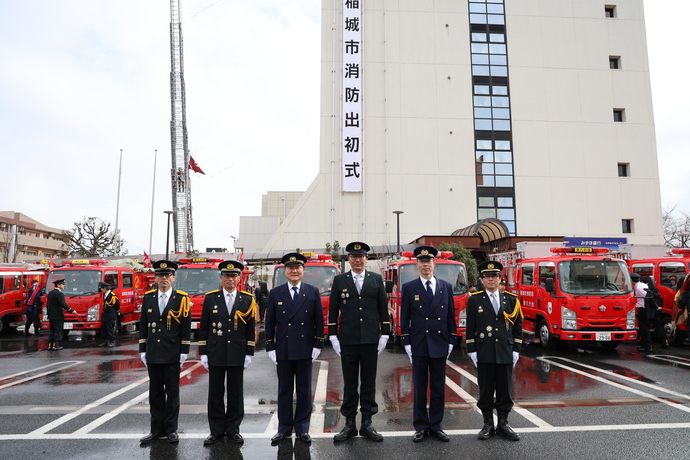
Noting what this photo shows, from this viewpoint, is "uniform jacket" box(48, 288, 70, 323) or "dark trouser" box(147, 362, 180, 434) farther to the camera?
"uniform jacket" box(48, 288, 70, 323)

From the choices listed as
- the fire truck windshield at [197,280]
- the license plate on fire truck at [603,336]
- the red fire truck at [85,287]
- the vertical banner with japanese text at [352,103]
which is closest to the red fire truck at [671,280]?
the license plate on fire truck at [603,336]

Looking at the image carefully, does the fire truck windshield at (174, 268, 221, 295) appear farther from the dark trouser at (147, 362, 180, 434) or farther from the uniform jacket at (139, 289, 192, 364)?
the dark trouser at (147, 362, 180, 434)

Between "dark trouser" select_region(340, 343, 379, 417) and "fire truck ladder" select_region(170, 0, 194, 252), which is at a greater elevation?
"fire truck ladder" select_region(170, 0, 194, 252)

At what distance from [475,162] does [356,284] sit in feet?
105

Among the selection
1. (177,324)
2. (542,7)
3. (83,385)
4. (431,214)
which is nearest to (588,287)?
(177,324)

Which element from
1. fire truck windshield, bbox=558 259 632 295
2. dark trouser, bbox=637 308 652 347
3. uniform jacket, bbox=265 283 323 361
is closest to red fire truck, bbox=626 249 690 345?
dark trouser, bbox=637 308 652 347

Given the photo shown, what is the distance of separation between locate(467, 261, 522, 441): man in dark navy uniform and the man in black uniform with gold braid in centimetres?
332

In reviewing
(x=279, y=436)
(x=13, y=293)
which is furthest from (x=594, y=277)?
(x=13, y=293)

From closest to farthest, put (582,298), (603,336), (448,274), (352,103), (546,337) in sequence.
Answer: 1. (603,336)
2. (582,298)
3. (546,337)
4. (448,274)
5. (352,103)

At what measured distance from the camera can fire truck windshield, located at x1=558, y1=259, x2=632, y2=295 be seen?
35.8 feet

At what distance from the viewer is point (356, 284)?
18.2 ft

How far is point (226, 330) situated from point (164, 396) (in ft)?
3.39

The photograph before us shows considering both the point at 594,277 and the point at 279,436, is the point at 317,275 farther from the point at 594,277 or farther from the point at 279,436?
the point at 279,436

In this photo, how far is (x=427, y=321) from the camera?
536 centimetres
